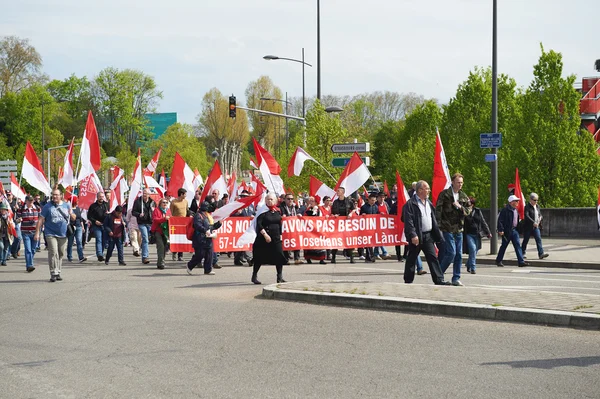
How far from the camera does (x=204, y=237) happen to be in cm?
1741

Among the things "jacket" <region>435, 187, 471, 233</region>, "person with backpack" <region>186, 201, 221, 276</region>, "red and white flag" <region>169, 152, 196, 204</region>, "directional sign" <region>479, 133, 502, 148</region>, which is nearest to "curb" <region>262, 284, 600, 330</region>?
"jacket" <region>435, 187, 471, 233</region>

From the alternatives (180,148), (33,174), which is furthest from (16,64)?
(33,174)

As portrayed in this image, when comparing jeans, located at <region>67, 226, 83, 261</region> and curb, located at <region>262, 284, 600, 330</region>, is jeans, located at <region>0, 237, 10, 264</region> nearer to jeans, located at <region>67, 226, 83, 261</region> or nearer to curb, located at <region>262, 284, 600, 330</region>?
jeans, located at <region>67, 226, 83, 261</region>

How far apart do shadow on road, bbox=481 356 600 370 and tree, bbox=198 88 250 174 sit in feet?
351

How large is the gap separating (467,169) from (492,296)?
2945 cm

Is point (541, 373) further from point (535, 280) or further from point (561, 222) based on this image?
point (561, 222)

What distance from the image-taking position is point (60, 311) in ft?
38.2

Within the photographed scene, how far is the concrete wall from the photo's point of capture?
91.7ft

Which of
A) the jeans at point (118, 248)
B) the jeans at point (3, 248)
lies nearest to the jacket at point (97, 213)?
the jeans at point (118, 248)

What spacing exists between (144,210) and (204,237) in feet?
11.4

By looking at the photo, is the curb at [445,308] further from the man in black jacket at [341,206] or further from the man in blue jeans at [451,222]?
the man in black jacket at [341,206]

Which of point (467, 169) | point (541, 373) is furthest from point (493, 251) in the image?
point (467, 169)

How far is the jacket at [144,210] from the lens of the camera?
20234 millimetres

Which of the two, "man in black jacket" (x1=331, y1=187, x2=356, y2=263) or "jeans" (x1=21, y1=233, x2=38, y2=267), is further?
"man in black jacket" (x1=331, y1=187, x2=356, y2=263)
